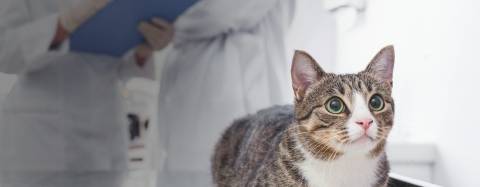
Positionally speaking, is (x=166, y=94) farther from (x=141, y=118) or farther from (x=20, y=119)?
(x=20, y=119)

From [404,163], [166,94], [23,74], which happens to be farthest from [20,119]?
[404,163]

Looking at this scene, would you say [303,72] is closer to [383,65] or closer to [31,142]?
[383,65]

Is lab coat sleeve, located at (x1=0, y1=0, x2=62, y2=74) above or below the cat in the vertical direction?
above

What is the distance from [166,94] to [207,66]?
66 mm

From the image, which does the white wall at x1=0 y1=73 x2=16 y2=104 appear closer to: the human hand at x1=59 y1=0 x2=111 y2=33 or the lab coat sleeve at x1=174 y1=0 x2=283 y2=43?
the human hand at x1=59 y1=0 x2=111 y2=33

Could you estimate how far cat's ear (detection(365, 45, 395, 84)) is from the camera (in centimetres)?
49

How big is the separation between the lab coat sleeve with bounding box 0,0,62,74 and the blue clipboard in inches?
1.3

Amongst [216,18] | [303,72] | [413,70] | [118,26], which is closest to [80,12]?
[118,26]

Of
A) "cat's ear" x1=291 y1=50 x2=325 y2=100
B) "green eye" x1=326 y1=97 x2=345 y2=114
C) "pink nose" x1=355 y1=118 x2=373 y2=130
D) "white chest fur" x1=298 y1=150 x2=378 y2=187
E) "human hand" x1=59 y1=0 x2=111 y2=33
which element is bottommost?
"white chest fur" x1=298 y1=150 x2=378 y2=187

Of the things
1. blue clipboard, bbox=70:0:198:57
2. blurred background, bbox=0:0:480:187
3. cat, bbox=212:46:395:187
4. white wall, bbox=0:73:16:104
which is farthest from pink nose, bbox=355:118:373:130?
white wall, bbox=0:73:16:104

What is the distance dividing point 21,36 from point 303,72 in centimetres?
36

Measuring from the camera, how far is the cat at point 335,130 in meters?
0.45

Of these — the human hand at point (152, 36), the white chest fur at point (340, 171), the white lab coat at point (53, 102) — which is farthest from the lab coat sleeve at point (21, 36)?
the white chest fur at point (340, 171)

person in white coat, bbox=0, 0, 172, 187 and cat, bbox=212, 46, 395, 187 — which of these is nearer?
cat, bbox=212, 46, 395, 187
